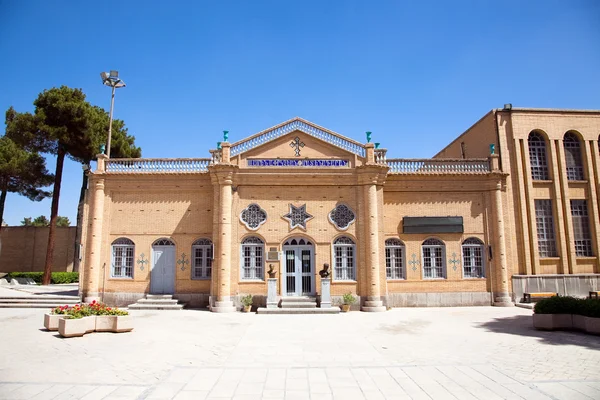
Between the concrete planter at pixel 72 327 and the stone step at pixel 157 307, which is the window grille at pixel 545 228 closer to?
the stone step at pixel 157 307

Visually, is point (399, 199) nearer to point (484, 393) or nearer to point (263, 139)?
point (263, 139)

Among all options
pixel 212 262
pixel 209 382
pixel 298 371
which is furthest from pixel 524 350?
pixel 212 262

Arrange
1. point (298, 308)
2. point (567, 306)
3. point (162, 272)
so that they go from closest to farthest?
1. point (567, 306)
2. point (298, 308)
3. point (162, 272)

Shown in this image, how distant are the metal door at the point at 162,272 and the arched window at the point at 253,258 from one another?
328 cm

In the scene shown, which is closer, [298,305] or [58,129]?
[298,305]

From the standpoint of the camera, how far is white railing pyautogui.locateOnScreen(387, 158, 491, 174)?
17328 millimetres

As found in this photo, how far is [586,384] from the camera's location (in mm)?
6344

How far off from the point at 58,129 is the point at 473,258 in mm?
27209

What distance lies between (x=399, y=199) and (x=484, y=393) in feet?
38.6

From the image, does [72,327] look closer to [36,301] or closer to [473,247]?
[36,301]

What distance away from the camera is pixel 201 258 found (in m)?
16.7

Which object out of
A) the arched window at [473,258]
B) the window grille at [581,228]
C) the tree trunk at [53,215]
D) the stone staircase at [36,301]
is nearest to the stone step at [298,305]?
the arched window at [473,258]

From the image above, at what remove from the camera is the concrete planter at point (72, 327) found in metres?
9.85

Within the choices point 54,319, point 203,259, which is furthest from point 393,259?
point 54,319
